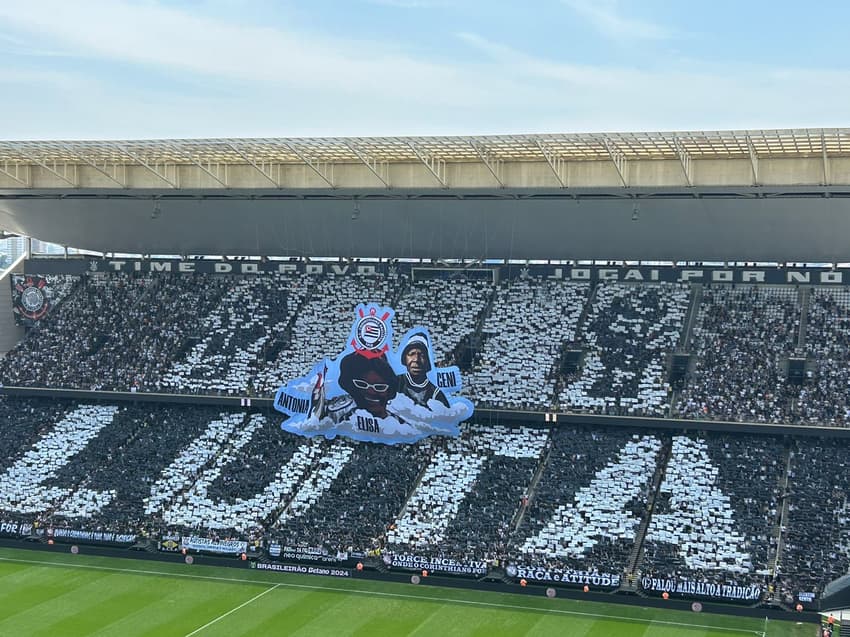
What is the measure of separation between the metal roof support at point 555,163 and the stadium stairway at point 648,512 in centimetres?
1225

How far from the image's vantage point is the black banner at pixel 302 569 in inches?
1763

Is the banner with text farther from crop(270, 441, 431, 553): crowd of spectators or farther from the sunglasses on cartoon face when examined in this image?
the sunglasses on cartoon face

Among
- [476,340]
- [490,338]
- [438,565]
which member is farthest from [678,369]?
[438,565]

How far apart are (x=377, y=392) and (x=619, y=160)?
15.4 m

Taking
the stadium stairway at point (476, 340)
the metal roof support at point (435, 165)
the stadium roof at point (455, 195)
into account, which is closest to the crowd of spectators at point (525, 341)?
the stadium stairway at point (476, 340)

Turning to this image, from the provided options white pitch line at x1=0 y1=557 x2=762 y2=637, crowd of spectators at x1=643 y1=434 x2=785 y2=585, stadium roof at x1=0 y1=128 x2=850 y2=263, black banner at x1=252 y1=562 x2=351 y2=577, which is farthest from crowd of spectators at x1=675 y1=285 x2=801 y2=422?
black banner at x1=252 y1=562 x2=351 y2=577

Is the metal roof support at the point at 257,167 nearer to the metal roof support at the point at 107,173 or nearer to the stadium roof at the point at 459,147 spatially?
the stadium roof at the point at 459,147

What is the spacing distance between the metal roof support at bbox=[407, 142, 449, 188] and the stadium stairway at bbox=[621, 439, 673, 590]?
1505 cm

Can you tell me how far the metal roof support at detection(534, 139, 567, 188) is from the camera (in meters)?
45.0

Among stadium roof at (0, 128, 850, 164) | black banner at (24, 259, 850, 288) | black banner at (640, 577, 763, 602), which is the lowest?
black banner at (640, 577, 763, 602)

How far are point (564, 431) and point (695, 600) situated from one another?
11.6m

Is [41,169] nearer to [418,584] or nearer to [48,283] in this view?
[48,283]

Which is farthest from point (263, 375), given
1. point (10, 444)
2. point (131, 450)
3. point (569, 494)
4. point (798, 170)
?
point (798, 170)

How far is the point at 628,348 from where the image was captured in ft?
173
